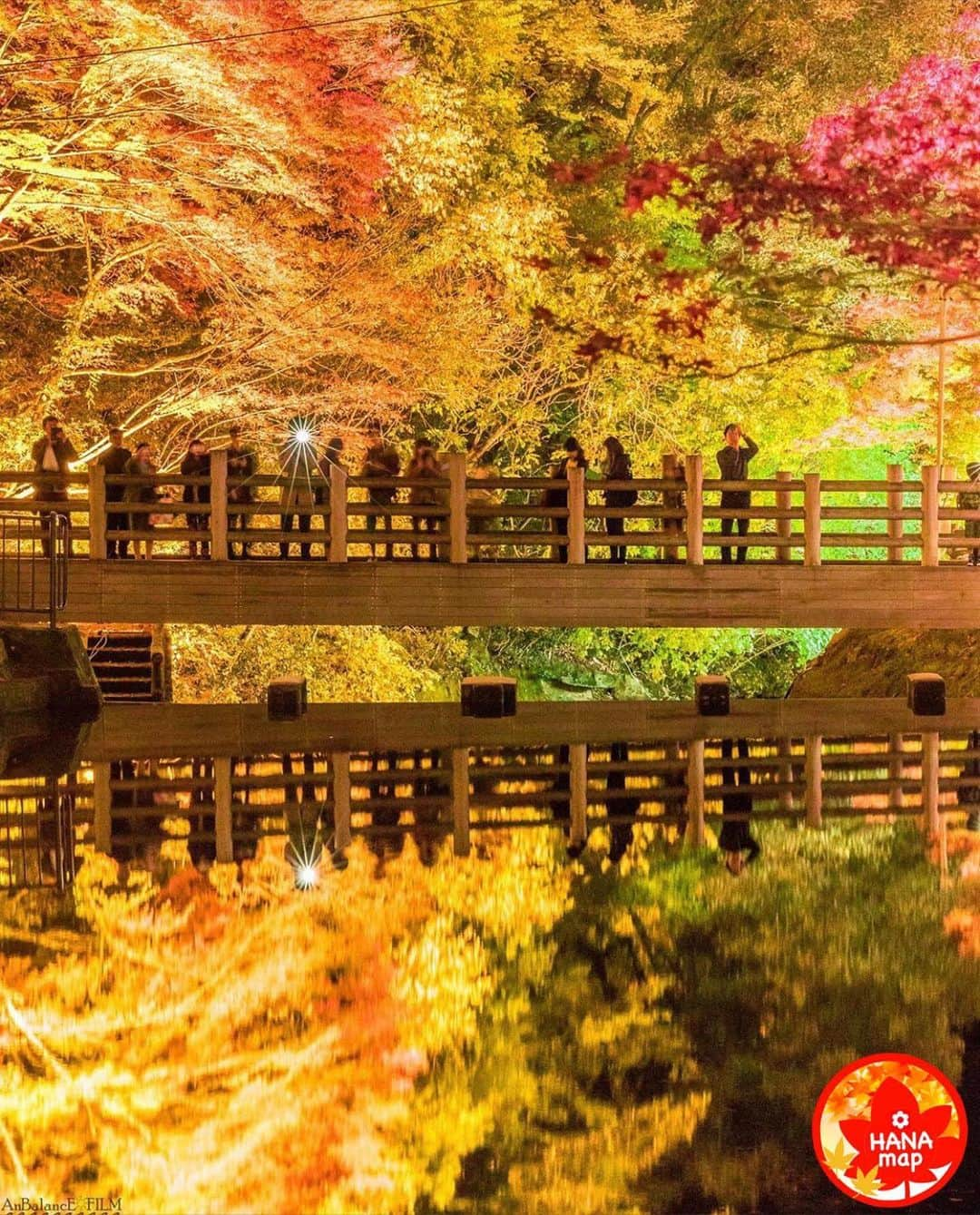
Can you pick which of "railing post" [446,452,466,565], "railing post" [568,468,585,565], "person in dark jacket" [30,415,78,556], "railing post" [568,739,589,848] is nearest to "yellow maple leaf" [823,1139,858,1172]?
"railing post" [568,739,589,848]

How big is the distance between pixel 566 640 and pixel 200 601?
10.6 meters

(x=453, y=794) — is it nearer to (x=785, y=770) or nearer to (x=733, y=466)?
(x=785, y=770)

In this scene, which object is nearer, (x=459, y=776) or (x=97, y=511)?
(x=459, y=776)

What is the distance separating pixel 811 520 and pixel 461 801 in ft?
28.1

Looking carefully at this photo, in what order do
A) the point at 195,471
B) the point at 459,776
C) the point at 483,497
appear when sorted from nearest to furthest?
the point at 459,776, the point at 195,471, the point at 483,497

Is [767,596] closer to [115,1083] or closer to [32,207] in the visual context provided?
[32,207]

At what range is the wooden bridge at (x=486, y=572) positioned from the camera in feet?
61.1

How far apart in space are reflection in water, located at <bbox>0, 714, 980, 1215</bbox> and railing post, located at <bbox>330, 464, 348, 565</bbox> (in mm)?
7206

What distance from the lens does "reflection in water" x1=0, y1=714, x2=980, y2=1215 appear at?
16.7 feet

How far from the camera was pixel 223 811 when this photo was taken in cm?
1142

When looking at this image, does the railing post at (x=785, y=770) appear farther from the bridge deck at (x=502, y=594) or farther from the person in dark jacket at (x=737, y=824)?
the bridge deck at (x=502, y=594)

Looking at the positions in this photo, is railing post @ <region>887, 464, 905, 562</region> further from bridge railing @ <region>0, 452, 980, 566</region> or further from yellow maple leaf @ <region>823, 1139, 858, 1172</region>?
yellow maple leaf @ <region>823, 1139, 858, 1172</region>

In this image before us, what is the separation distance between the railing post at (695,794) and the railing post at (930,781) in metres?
1.34
